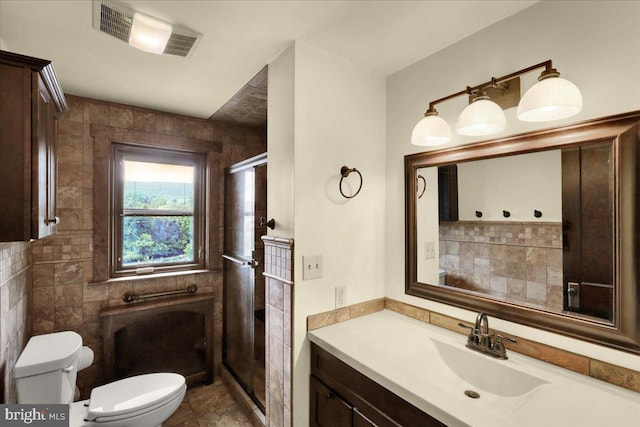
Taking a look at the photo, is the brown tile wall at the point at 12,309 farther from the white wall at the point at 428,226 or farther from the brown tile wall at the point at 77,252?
the white wall at the point at 428,226

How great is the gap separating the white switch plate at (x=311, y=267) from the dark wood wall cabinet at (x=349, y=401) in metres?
0.35

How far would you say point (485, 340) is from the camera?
1.31 meters

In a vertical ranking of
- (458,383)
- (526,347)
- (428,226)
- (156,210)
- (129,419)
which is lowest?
(129,419)

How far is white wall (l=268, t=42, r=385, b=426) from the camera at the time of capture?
156 centimetres

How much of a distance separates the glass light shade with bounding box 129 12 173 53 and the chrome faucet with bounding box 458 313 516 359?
195cm

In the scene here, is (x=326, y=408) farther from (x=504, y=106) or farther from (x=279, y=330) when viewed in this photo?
(x=504, y=106)

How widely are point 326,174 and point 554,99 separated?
999 millimetres

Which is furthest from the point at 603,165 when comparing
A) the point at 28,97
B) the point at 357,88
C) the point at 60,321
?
the point at 60,321

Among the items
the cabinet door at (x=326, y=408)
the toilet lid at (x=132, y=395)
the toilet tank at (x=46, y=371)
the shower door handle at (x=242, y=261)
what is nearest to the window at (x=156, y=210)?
the shower door handle at (x=242, y=261)

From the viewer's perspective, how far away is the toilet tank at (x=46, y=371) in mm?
1494

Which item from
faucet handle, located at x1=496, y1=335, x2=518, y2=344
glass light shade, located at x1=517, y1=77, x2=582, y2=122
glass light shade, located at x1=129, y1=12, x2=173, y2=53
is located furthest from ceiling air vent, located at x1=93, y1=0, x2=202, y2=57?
faucet handle, located at x1=496, y1=335, x2=518, y2=344

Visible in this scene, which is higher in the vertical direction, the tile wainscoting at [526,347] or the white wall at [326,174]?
the white wall at [326,174]

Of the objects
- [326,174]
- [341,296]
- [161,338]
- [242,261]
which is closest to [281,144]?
[326,174]

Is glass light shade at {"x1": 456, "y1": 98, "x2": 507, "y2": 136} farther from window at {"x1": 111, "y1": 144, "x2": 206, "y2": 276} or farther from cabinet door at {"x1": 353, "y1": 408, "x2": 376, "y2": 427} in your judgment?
window at {"x1": 111, "y1": 144, "x2": 206, "y2": 276}
